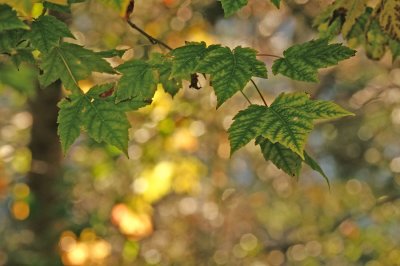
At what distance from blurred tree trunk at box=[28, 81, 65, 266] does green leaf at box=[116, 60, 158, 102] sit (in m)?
3.23

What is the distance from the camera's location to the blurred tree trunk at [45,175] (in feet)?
16.1

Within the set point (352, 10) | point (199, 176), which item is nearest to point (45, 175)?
point (199, 176)

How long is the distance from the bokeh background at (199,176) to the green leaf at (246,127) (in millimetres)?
3427

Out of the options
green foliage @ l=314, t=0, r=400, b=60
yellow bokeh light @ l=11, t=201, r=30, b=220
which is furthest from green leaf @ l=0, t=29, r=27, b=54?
yellow bokeh light @ l=11, t=201, r=30, b=220

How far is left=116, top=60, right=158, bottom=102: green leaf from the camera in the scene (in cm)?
164

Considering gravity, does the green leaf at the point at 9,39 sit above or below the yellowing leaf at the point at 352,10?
below

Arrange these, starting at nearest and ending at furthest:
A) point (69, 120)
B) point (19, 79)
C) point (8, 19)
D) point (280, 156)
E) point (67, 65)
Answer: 1. point (8, 19)
2. point (69, 120)
3. point (280, 156)
4. point (67, 65)
5. point (19, 79)

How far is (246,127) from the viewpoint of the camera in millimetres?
1495

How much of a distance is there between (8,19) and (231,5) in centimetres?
47

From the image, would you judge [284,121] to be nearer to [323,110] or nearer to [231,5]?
[323,110]

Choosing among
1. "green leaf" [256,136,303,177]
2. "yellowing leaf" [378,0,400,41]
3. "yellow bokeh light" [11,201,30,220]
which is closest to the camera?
"green leaf" [256,136,303,177]

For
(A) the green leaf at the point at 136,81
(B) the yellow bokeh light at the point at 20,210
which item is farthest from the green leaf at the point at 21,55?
(B) the yellow bokeh light at the point at 20,210

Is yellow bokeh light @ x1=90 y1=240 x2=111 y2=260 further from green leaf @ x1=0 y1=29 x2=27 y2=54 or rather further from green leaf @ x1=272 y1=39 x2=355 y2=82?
green leaf @ x1=272 y1=39 x2=355 y2=82

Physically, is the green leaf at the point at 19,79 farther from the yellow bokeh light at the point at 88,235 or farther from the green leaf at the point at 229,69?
the yellow bokeh light at the point at 88,235
